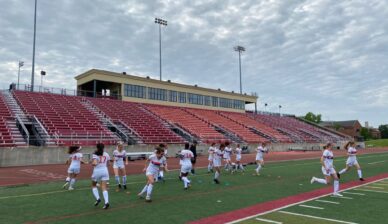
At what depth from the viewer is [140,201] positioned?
36.8 ft

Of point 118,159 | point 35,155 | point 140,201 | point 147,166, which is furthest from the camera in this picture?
point 35,155

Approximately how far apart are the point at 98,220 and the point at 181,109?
45.4 meters

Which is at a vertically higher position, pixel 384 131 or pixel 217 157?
pixel 384 131

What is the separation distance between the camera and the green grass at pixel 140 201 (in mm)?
8953

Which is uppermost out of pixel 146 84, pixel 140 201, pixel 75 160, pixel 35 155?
pixel 146 84

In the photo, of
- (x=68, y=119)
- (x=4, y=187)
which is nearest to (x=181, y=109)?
(x=68, y=119)

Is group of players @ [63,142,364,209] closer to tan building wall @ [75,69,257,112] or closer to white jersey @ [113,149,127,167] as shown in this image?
white jersey @ [113,149,127,167]

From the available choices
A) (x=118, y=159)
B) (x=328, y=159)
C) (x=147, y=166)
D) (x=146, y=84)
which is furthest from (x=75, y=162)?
(x=146, y=84)

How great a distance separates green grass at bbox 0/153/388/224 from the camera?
8.95 meters

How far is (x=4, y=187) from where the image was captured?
14930 mm

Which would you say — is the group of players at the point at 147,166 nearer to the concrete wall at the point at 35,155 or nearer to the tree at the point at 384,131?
the concrete wall at the point at 35,155

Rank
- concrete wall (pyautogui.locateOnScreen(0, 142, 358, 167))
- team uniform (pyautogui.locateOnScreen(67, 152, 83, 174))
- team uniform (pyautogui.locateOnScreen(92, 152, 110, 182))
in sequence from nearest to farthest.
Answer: team uniform (pyautogui.locateOnScreen(92, 152, 110, 182)) < team uniform (pyautogui.locateOnScreen(67, 152, 83, 174)) < concrete wall (pyautogui.locateOnScreen(0, 142, 358, 167))

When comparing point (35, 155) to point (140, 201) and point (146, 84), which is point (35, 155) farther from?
point (146, 84)

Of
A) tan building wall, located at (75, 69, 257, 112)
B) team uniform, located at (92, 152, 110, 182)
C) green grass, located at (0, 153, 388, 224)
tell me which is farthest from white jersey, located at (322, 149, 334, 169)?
tan building wall, located at (75, 69, 257, 112)
